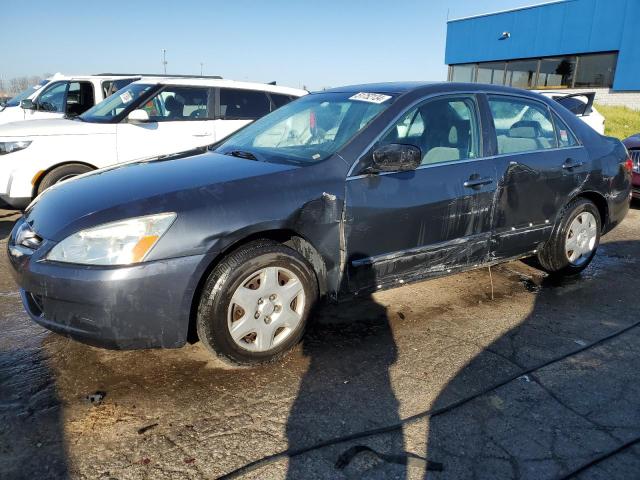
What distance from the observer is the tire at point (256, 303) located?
2.58m

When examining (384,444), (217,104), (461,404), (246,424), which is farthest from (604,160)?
(217,104)

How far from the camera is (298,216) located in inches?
109

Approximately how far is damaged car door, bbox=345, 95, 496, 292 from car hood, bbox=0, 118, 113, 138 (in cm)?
425

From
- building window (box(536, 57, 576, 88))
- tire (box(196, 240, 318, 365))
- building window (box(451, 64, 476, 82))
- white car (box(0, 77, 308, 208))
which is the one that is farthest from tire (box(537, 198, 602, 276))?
building window (box(451, 64, 476, 82))

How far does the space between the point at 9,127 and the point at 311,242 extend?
4735 millimetres

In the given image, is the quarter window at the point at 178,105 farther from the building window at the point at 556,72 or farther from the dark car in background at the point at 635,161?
the building window at the point at 556,72

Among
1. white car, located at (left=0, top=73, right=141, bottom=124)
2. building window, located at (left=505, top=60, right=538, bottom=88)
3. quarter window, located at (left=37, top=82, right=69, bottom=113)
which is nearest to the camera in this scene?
white car, located at (left=0, top=73, right=141, bottom=124)

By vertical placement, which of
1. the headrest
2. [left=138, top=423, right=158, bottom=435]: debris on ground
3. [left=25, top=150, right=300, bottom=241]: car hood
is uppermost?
the headrest

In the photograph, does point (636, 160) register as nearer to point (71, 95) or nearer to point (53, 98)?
point (71, 95)

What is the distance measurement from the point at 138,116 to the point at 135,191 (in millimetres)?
3839

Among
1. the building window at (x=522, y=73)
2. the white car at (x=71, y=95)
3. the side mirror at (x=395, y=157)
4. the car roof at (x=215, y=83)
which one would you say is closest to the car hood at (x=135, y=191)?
the side mirror at (x=395, y=157)

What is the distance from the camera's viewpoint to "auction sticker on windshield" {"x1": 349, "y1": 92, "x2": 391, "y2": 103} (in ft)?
11.0

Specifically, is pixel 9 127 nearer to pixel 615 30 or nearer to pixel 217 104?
pixel 217 104

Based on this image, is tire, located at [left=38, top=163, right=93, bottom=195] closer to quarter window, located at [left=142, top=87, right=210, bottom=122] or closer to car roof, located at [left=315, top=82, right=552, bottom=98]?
quarter window, located at [left=142, top=87, right=210, bottom=122]
